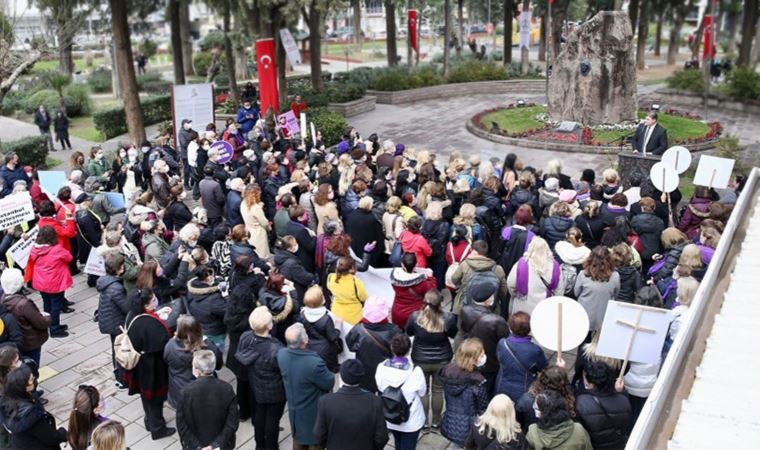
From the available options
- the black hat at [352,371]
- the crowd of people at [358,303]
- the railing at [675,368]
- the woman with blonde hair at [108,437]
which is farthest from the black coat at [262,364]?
the railing at [675,368]

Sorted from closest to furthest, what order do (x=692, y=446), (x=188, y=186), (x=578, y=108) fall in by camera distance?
(x=692, y=446)
(x=188, y=186)
(x=578, y=108)

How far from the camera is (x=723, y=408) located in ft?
13.7

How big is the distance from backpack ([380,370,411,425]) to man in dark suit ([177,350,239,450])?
128cm

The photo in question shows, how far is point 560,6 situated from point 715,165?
1158 inches

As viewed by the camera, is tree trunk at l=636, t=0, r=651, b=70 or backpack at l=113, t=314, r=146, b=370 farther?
tree trunk at l=636, t=0, r=651, b=70

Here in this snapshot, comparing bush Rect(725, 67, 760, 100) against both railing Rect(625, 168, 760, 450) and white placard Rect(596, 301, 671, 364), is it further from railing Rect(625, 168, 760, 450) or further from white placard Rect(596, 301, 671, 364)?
Result: white placard Rect(596, 301, 671, 364)

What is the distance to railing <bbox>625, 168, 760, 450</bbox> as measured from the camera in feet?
12.4

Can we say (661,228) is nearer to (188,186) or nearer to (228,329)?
(228,329)

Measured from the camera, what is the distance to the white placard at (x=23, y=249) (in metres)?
9.12

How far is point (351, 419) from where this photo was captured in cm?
537

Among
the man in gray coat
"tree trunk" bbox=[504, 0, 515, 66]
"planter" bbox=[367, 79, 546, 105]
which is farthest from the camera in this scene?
"tree trunk" bbox=[504, 0, 515, 66]

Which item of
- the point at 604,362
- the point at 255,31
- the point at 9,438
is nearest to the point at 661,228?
the point at 604,362

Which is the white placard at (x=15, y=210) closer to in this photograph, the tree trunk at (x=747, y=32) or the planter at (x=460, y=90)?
the planter at (x=460, y=90)

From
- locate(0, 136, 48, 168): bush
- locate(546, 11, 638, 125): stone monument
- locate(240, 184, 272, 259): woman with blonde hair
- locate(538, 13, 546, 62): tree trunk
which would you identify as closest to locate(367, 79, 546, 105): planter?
locate(546, 11, 638, 125): stone monument
